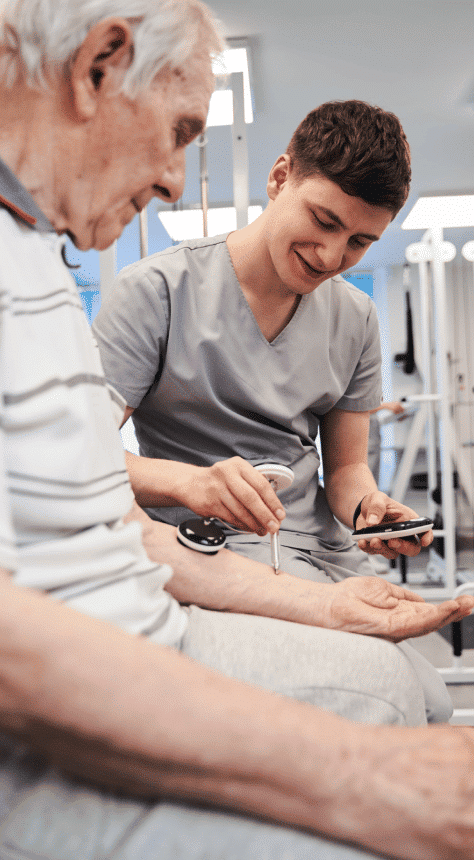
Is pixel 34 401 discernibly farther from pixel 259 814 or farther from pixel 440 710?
pixel 440 710

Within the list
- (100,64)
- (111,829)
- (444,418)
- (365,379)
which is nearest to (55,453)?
(111,829)

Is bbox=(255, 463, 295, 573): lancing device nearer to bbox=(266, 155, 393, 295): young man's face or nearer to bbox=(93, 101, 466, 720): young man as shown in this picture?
bbox=(93, 101, 466, 720): young man

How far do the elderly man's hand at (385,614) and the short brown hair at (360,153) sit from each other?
2.29ft

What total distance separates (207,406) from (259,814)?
0.84 m

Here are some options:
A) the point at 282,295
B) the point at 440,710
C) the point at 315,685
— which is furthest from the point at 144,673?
the point at 282,295

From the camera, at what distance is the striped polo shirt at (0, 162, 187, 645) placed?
0.49 metres

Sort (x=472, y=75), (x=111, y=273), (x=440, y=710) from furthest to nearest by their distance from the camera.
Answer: (x=472, y=75) → (x=111, y=273) → (x=440, y=710)

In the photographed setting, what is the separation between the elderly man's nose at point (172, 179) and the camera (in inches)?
28.2

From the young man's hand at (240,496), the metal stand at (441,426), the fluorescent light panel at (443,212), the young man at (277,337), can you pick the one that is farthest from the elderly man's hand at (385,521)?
the fluorescent light panel at (443,212)

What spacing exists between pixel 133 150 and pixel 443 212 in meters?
3.42

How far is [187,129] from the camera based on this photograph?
0.71m

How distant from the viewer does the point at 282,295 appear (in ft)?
4.19

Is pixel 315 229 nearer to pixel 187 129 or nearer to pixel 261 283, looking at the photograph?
pixel 261 283

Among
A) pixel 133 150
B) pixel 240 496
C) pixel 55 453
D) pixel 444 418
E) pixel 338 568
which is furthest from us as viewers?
pixel 444 418
